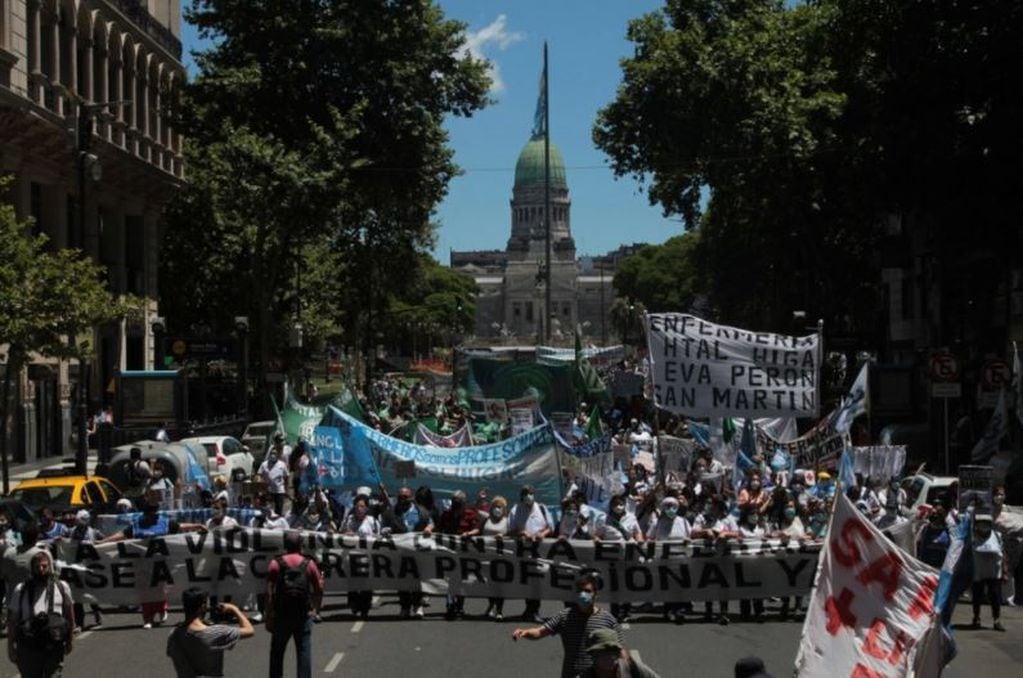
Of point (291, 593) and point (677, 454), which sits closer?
point (291, 593)

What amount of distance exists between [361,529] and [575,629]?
729 cm

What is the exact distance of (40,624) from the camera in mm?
11367

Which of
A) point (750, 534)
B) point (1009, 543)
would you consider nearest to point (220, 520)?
point (750, 534)

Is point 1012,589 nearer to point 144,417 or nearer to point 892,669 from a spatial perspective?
point 892,669

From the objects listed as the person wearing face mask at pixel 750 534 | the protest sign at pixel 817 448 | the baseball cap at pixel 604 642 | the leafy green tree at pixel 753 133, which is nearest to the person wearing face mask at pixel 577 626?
the baseball cap at pixel 604 642

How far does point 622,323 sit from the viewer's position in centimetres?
16800

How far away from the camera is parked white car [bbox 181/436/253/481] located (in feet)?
100

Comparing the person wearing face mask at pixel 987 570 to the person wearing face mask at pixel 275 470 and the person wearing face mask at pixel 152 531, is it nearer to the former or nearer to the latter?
the person wearing face mask at pixel 152 531

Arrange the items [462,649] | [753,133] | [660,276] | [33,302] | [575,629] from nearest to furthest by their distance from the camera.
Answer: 1. [575,629]
2. [462,649]
3. [33,302]
4. [753,133]
5. [660,276]

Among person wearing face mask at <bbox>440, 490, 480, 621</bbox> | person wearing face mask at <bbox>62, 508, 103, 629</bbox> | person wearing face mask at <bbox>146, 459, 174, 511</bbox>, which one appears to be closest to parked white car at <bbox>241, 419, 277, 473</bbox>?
person wearing face mask at <bbox>146, 459, 174, 511</bbox>

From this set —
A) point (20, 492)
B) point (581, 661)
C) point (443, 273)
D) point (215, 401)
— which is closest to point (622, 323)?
point (443, 273)

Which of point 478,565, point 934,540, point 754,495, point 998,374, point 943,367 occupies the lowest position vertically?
point 478,565

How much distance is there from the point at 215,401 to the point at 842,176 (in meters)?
21.1

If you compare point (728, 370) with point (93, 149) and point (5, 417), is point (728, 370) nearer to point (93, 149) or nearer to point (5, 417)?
point (5, 417)
